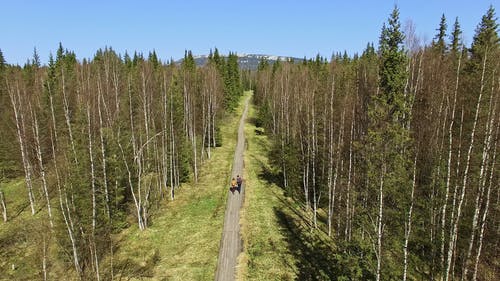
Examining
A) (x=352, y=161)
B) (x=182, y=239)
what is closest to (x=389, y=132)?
(x=352, y=161)

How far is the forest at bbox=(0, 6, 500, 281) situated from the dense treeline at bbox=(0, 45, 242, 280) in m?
0.24

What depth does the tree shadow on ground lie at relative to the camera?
25.7 metres

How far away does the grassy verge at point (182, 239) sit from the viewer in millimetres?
25781

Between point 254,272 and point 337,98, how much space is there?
63.1 feet

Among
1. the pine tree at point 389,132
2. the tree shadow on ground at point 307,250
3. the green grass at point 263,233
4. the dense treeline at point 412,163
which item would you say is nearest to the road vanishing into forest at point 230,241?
the green grass at point 263,233

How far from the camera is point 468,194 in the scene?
2342cm

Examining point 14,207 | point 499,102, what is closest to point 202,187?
point 14,207

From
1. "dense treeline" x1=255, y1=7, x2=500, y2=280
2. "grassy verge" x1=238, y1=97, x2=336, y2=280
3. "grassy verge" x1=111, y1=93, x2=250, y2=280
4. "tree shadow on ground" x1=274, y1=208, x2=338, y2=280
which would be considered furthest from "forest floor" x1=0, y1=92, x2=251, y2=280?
"dense treeline" x1=255, y1=7, x2=500, y2=280

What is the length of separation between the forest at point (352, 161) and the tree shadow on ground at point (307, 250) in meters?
0.84

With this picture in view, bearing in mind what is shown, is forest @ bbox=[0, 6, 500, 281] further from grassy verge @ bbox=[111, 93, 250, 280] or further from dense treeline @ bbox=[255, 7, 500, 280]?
grassy verge @ bbox=[111, 93, 250, 280]

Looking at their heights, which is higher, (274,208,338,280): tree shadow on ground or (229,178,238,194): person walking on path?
(229,178,238,194): person walking on path

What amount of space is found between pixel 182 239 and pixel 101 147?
11.6 meters

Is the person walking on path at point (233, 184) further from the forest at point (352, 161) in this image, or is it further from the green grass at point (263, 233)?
the forest at point (352, 161)

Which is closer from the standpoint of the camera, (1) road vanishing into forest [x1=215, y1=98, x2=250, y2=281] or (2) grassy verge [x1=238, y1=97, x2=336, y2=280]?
(1) road vanishing into forest [x1=215, y1=98, x2=250, y2=281]
